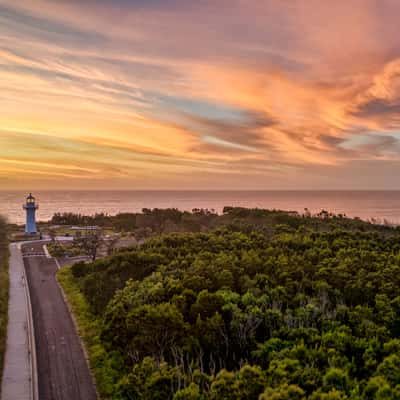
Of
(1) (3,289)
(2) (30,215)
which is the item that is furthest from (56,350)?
(2) (30,215)

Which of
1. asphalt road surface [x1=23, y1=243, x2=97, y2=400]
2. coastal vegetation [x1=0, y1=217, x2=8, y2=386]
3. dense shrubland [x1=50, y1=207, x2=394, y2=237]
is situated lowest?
asphalt road surface [x1=23, y1=243, x2=97, y2=400]

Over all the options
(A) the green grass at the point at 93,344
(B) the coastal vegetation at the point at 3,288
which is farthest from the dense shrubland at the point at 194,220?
(A) the green grass at the point at 93,344

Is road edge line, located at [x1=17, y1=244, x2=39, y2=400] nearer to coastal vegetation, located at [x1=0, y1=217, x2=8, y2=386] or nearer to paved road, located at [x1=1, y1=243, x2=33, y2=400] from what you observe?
paved road, located at [x1=1, y1=243, x2=33, y2=400]

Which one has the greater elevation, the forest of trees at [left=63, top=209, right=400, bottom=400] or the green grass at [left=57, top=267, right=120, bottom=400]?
the forest of trees at [left=63, top=209, right=400, bottom=400]

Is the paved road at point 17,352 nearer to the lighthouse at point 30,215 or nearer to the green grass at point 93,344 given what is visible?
the green grass at point 93,344

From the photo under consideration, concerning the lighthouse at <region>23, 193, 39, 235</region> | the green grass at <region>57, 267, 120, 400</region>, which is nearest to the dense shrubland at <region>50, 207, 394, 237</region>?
the lighthouse at <region>23, 193, 39, 235</region>

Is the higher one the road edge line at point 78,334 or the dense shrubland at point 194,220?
the dense shrubland at point 194,220
